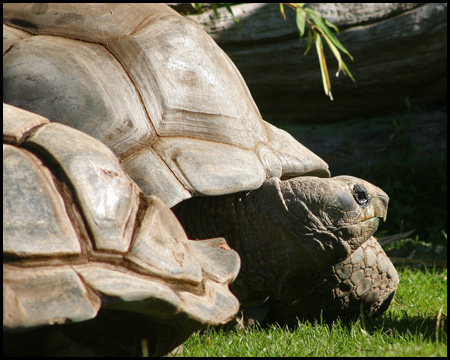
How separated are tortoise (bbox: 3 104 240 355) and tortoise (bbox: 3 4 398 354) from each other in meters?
0.34

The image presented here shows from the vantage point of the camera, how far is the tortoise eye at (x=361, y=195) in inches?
98.2

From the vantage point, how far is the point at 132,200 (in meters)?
1.79

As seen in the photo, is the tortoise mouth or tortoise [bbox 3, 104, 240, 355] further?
the tortoise mouth

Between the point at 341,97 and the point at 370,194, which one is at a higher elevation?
the point at 370,194

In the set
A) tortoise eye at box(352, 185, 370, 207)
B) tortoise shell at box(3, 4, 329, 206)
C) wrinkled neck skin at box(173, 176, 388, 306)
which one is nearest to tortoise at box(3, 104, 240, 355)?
tortoise shell at box(3, 4, 329, 206)

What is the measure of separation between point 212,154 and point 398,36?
10.8 ft

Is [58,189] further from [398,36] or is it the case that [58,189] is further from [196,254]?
[398,36]

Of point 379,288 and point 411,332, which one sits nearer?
point 411,332

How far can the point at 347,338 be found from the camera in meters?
2.24

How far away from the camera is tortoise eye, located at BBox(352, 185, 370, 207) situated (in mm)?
2494

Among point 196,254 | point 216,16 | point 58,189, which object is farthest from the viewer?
point 216,16

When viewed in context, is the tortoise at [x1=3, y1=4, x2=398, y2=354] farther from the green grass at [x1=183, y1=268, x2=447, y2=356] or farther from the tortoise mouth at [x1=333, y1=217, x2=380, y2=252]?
the green grass at [x1=183, y1=268, x2=447, y2=356]

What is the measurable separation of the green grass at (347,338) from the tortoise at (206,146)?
0.16 meters

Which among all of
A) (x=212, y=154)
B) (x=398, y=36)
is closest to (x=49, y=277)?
(x=212, y=154)
